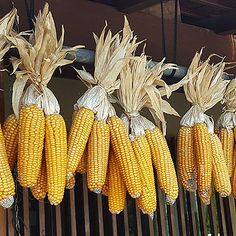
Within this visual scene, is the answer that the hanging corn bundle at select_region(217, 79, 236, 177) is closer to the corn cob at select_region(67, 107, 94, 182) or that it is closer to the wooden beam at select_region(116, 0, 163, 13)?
the wooden beam at select_region(116, 0, 163, 13)

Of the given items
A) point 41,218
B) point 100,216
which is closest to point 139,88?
point 41,218

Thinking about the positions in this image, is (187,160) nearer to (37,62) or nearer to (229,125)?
(229,125)

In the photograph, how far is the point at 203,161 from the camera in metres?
1.92

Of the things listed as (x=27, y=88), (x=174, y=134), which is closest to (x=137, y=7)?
(x=27, y=88)

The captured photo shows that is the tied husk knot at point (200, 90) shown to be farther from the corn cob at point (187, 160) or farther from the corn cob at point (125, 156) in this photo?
the corn cob at point (125, 156)

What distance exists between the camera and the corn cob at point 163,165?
1746 mm

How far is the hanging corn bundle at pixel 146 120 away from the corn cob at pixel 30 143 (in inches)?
16.3

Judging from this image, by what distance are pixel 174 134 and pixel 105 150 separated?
2289mm

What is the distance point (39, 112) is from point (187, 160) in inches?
30.2

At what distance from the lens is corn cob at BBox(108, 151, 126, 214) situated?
1679 mm

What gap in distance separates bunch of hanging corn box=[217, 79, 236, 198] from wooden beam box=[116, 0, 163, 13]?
597 mm

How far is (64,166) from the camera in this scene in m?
1.48

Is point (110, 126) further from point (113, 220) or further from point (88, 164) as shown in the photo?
point (113, 220)

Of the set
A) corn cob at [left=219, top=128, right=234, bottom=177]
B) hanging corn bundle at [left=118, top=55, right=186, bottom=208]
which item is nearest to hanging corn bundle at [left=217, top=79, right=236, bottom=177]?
corn cob at [left=219, top=128, right=234, bottom=177]
